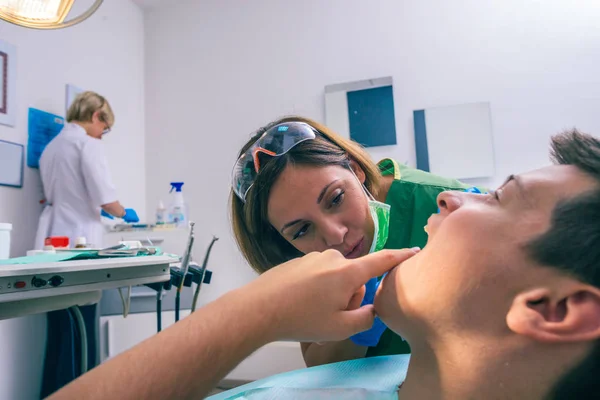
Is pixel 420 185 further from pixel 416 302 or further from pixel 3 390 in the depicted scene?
pixel 3 390

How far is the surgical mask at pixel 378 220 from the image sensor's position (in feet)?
3.93

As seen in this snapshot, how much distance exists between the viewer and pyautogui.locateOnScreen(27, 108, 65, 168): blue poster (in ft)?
8.08

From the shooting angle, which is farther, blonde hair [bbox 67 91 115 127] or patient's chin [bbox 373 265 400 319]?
blonde hair [bbox 67 91 115 127]

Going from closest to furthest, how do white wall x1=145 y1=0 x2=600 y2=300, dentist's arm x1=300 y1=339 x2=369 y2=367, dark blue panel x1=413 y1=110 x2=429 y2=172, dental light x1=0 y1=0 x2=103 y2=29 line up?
dentist's arm x1=300 y1=339 x2=369 y2=367 → dental light x1=0 y1=0 x2=103 y2=29 → white wall x1=145 y1=0 x2=600 y2=300 → dark blue panel x1=413 y1=110 x2=429 y2=172

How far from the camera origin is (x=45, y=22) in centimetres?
154

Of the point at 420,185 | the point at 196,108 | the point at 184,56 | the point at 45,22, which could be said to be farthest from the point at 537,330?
the point at 184,56

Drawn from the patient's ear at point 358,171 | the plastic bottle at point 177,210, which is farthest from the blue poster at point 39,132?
the patient's ear at point 358,171

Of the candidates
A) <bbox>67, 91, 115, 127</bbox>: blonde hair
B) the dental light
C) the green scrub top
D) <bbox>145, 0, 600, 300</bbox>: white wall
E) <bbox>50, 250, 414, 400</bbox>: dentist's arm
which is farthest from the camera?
<bbox>145, 0, 600, 300</bbox>: white wall

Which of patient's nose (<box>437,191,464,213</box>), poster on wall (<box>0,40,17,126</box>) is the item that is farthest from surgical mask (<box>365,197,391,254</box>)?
poster on wall (<box>0,40,17,126</box>)

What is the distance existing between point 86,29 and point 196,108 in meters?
0.95

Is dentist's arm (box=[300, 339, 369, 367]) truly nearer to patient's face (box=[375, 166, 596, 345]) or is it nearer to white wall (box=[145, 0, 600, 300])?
patient's face (box=[375, 166, 596, 345])

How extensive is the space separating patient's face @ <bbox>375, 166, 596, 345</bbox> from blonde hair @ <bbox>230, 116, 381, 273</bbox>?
54 centimetres

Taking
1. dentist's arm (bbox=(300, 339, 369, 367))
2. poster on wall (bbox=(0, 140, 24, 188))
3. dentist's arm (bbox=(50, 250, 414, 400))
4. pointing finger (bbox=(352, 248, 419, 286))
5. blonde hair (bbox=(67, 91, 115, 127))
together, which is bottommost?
dentist's arm (bbox=(300, 339, 369, 367))

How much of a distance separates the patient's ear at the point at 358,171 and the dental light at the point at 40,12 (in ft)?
3.54
